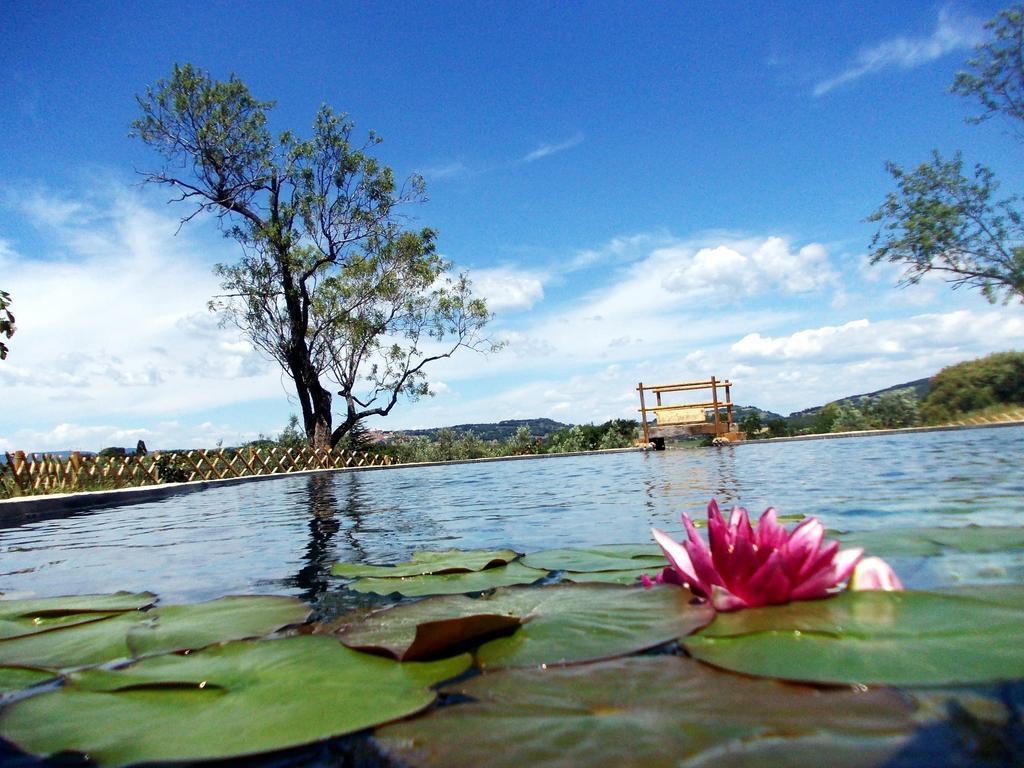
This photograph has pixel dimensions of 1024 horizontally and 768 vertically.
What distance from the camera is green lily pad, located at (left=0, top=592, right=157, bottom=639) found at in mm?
1612

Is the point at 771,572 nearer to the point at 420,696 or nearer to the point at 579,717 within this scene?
the point at 579,717

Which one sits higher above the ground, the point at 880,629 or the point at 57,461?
the point at 57,461

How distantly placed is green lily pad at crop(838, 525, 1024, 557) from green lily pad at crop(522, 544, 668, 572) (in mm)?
610

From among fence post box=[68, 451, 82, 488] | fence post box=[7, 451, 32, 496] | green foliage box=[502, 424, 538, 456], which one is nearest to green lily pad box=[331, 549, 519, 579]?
fence post box=[7, 451, 32, 496]

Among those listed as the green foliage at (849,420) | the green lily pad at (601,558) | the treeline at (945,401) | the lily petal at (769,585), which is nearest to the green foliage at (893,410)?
the treeline at (945,401)

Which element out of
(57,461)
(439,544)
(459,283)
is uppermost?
(459,283)

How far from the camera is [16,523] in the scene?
6578mm

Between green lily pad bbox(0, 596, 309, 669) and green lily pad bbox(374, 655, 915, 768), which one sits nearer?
green lily pad bbox(374, 655, 915, 768)

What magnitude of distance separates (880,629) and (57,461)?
12.1 meters

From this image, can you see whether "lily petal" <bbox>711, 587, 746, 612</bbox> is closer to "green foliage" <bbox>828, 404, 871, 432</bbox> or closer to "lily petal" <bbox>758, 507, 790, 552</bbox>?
"lily petal" <bbox>758, 507, 790, 552</bbox>

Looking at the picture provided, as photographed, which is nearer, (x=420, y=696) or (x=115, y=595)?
(x=420, y=696)

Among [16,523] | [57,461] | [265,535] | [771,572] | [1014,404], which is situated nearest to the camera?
[771,572]

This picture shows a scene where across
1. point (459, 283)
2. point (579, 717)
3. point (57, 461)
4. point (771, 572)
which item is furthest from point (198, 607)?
point (459, 283)

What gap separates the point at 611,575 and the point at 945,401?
16.6m
